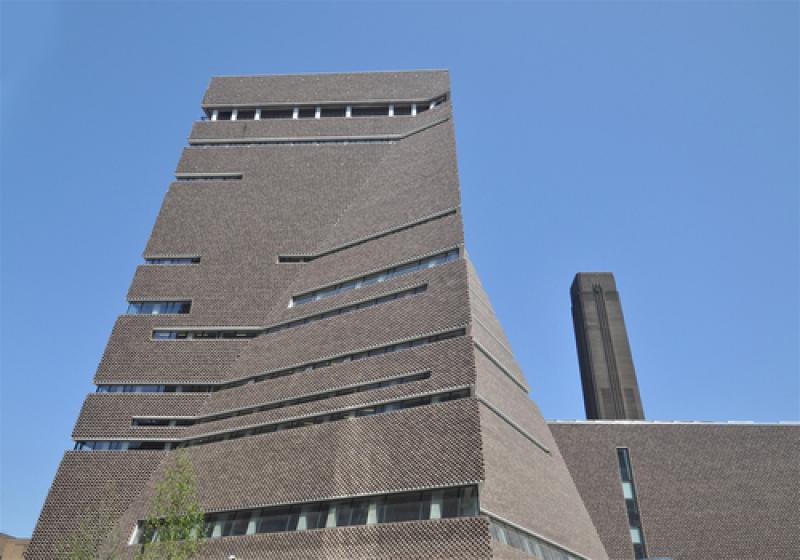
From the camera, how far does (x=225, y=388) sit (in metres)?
39.9

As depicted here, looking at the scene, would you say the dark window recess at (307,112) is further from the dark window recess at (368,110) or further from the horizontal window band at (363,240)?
the horizontal window band at (363,240)

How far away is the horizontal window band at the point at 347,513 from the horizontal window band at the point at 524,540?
118 centimetres

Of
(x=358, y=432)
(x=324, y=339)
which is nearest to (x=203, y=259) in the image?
(x=324, y=339)

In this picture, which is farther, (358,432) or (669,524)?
(669,524)

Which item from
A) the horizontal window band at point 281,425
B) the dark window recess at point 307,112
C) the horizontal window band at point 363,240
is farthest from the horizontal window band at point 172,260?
the dark window recess at point 307,112

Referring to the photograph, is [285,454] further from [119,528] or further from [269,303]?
[269,303]

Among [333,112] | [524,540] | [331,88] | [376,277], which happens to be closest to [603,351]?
[333,112]

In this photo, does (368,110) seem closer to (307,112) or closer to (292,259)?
(307,112)

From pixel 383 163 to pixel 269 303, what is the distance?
16597mm

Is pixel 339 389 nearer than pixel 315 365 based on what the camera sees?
Yes

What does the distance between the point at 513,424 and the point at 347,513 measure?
9.83m

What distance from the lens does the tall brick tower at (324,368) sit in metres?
26.9

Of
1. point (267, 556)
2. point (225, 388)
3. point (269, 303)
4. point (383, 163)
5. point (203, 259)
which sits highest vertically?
point (383, 163)

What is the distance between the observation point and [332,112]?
60.1 m
